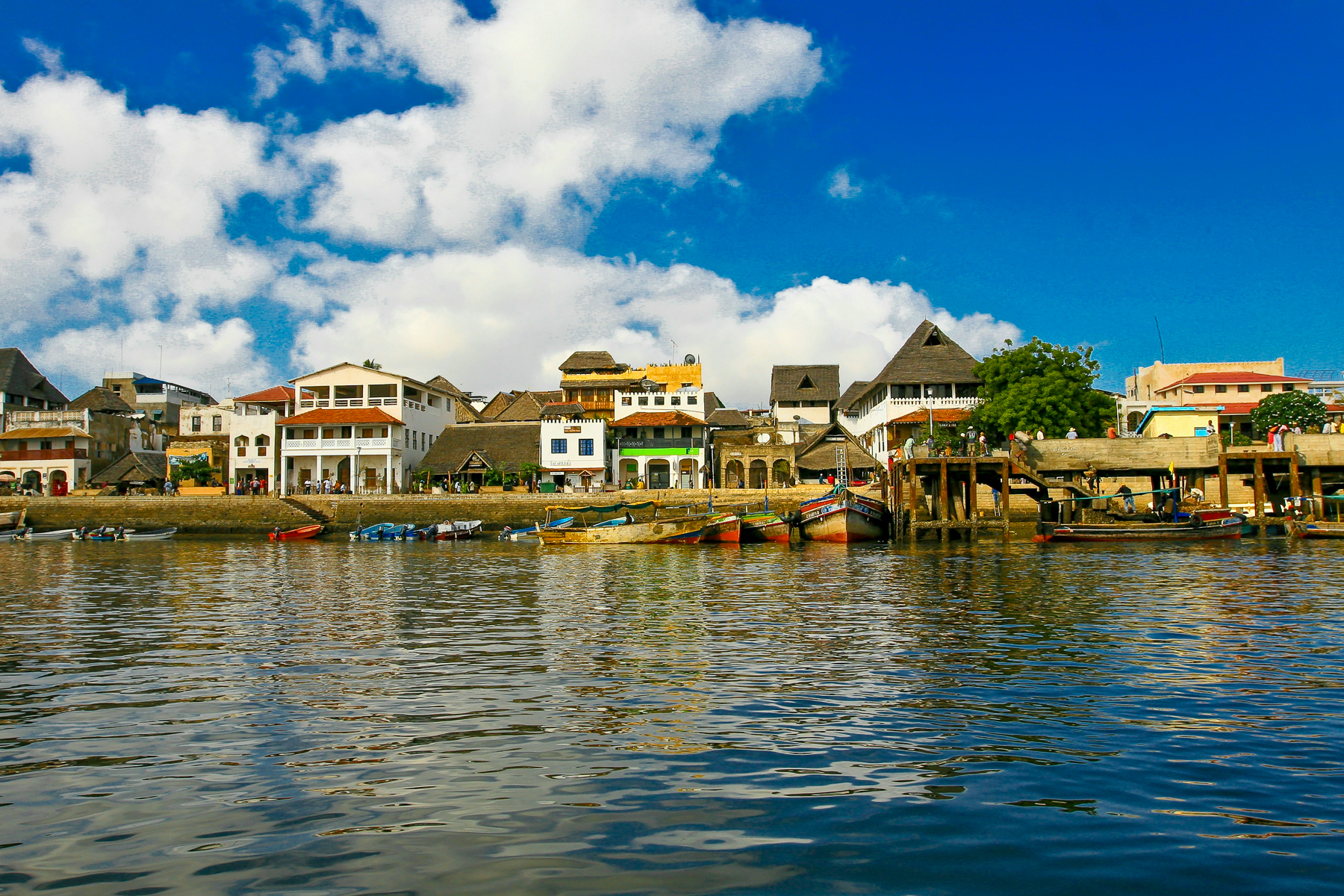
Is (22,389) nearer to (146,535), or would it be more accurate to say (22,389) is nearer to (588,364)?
(146,535)

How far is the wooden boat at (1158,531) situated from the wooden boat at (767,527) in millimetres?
11364

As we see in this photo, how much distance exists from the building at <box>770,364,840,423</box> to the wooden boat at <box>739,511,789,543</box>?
3398cm

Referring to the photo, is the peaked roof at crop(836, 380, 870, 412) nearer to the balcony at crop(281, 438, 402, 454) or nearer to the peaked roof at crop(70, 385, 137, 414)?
the balcony at crop(281, 438, 402, 454)

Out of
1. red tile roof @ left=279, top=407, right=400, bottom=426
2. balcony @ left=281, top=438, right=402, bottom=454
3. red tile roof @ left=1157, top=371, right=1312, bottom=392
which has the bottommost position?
balcony @ left=281, top=438, right=402, bottom=454

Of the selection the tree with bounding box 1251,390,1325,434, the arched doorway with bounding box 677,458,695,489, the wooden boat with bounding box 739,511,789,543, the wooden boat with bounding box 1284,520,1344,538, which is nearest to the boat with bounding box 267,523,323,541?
the arched doorway with bounding box 677,458,695,489

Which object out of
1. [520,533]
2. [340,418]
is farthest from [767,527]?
[340,418]

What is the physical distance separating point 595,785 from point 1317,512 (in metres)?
44.5

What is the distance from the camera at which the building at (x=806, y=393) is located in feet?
245

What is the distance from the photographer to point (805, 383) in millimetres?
75875

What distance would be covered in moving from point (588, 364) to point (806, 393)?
19.1 metres

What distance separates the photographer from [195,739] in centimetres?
761

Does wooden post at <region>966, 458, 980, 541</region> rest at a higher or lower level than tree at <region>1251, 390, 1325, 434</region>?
lower

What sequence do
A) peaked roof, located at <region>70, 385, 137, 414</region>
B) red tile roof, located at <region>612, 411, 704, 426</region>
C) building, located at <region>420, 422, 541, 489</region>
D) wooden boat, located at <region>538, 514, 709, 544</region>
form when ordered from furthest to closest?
peaked roof, located at <region>70, 385, 137, 414</region> < red tile roof, located at <region>612, 411, 704, 426</region> < building, located at <region>420, 422, 541, 489</region> < wooden boat, located at <region>538, 514, 709, 544</region>

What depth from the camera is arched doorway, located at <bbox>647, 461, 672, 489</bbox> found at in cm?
6362
